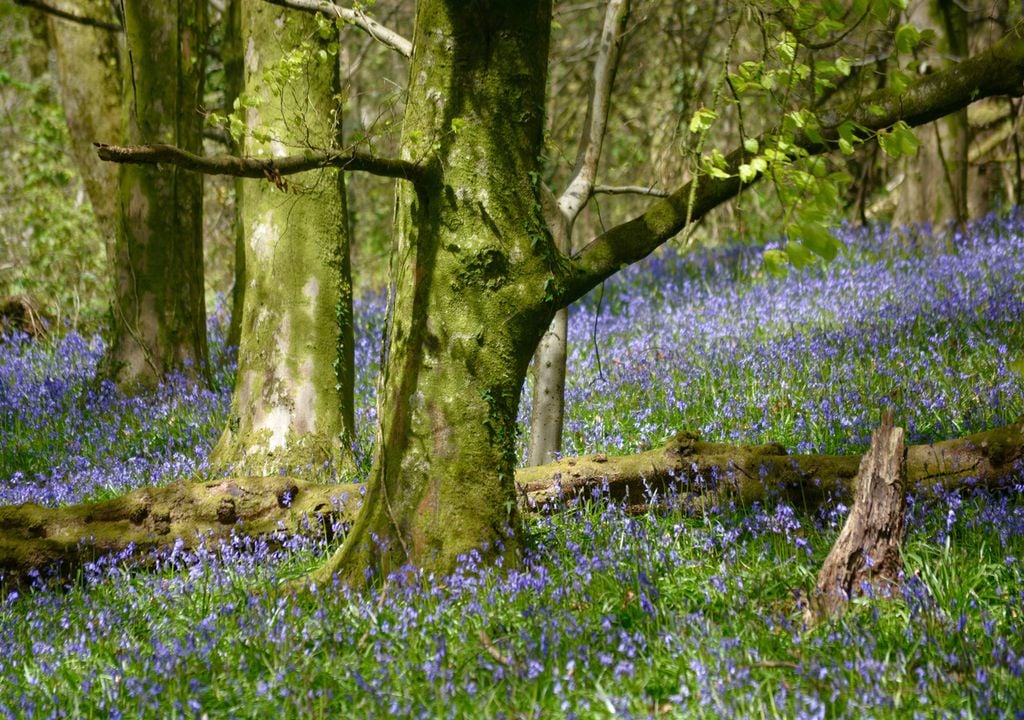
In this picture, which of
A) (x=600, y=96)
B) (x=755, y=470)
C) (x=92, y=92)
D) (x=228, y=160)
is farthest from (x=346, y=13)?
(x=92, y=92)

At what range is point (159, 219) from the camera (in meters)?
8.41

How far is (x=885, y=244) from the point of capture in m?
11.0

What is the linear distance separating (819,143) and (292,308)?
3372 mm

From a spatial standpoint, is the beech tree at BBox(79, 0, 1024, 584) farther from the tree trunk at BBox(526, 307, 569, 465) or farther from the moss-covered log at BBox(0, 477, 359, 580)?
the tree trunk at BBox(526, 307, 569, 465)

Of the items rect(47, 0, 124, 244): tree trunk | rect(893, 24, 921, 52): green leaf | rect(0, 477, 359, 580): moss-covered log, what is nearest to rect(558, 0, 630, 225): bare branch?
rect(0, 477, 359, 580): moss-covered log

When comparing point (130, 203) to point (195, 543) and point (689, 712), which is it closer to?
point (195, 543)

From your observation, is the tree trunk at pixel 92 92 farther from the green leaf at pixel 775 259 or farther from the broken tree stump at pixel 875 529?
the broken tree stump at pixel 875 529

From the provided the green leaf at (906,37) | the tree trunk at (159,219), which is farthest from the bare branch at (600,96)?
the tree trunk at (159,219)

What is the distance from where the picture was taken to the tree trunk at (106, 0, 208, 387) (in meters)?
8.33

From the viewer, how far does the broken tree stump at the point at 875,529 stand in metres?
3.65

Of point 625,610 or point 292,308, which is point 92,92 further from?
point 625,610

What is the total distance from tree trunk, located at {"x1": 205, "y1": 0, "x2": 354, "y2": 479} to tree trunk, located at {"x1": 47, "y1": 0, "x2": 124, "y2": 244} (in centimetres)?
569

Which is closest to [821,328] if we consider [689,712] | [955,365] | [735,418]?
[955,365]

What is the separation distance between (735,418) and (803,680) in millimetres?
3195
